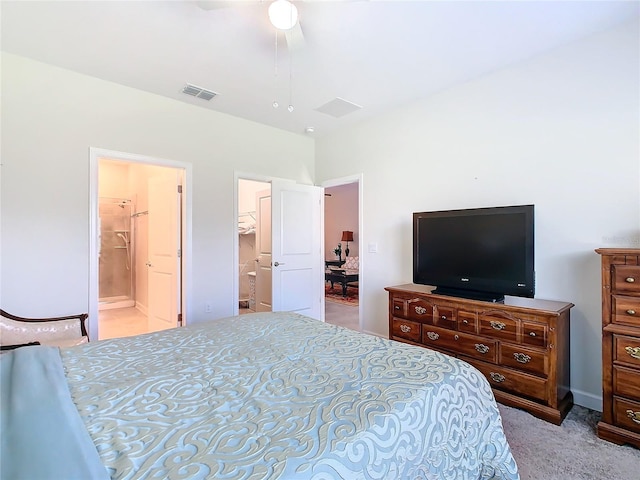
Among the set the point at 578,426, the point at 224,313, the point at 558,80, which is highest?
the point at 558,80

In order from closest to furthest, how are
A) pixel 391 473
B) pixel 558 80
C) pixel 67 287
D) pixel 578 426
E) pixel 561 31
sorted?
pixel 391 473 → pixel 578 426 → pixel 561 31 → pixel 558 80 → pixel 67 287

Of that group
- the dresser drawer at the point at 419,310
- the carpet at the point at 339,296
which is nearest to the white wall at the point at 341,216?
the carpet at the point at 339,296

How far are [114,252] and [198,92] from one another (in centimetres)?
442

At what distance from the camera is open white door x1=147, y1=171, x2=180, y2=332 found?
3.76m

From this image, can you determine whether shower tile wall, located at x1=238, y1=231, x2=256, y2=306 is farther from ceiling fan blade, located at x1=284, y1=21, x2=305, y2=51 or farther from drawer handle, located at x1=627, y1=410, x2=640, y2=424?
drawer handle, located at x1=627, y1=410, x2=640, y2=424

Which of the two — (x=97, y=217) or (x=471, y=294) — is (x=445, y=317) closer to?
(x=471, y=294)

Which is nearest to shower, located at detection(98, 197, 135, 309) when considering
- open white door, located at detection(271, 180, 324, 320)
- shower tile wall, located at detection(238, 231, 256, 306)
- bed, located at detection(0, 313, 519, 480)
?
shower tile wall, located at detection(238, 231, 256, 306)

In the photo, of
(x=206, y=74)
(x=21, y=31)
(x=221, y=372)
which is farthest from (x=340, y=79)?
(x=221, y=372)

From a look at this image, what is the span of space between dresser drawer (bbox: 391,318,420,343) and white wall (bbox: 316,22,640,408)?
1089mm

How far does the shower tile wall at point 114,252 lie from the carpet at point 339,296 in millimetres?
4133

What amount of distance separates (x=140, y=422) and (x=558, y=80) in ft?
11.5

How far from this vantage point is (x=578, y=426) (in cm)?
216

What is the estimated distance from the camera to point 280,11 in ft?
6.27

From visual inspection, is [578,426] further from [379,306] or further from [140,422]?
[140,422]
